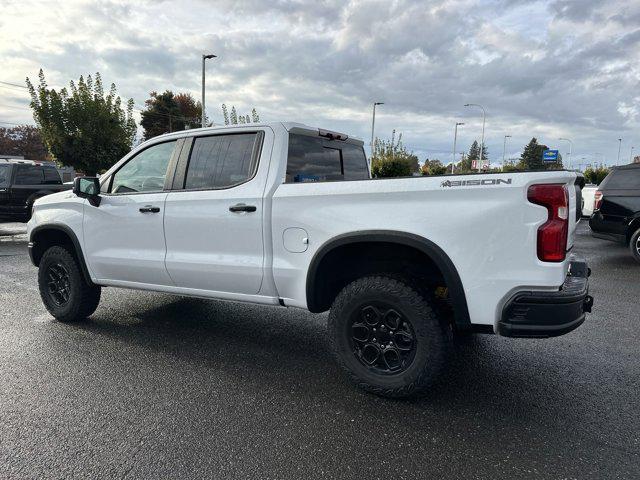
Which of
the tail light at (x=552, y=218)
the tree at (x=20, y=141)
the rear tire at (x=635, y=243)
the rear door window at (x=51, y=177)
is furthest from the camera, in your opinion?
the tree at (x=20, y=141)

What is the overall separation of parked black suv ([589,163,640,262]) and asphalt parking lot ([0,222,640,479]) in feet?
15.8

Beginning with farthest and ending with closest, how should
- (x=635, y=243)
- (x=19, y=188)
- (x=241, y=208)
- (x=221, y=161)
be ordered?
(x=19, y=188) → (x=635, y=243) → (x=221, y=161) → (x=241, y=208)

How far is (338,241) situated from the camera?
3074 millimetres

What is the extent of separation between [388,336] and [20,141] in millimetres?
80425

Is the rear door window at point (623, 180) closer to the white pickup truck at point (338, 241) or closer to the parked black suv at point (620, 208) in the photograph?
the parked black suv at point (620, 208)

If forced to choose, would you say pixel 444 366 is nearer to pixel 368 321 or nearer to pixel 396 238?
pixel 368 321

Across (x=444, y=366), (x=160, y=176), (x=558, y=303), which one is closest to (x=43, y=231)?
(x=160, y=176)

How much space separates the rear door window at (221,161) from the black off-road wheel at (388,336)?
132cm

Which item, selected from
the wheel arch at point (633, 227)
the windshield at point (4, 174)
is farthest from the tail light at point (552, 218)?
the windshield at point (4, 174)

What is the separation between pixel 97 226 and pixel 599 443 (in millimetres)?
4307

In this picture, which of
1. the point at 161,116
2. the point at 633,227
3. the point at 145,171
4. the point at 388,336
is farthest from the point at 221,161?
the point at 161,116

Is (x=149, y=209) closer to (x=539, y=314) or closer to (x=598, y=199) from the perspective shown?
(x=539, y=314)

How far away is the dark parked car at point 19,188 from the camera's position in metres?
11.5

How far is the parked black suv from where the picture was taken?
854cm
